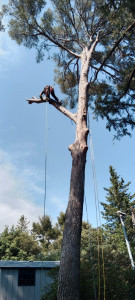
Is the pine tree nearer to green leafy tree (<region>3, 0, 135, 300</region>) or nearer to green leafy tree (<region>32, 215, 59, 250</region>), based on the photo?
green leafy tree (<region>32, 215, 59, 250</region>)

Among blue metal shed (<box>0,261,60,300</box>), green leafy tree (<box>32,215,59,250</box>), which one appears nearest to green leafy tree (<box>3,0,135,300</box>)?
blue metal shed (<box>0,261,60,300</box>)

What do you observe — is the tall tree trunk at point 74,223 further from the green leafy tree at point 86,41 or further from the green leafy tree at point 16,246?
the green leafy tree at point 16,246

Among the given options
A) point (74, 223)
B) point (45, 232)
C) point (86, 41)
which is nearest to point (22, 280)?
point (74, 223)

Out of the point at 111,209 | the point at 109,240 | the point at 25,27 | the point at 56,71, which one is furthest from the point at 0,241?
the point at 25,27

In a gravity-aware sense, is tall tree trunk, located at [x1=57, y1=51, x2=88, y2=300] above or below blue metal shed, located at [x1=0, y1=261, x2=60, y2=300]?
above

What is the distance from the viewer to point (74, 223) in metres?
3.28

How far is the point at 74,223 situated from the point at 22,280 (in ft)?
22.9

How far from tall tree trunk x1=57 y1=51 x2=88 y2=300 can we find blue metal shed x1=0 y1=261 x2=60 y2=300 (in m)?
5.94

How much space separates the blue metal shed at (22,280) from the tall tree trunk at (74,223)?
594 cm

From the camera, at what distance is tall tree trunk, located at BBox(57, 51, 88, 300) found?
2.73 m

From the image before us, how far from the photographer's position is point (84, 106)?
15.7ft

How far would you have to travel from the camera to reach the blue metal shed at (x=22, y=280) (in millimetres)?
8180

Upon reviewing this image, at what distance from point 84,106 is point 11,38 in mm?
4891

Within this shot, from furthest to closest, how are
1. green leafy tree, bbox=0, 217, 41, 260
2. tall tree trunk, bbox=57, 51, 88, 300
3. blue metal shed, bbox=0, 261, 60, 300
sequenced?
green leafy tree, bbox=0, 217, 41, 260, blue metal shed, bbox=0, 261, 60, 300, tall tree trunk, bbox=57, 51, 88, 300
